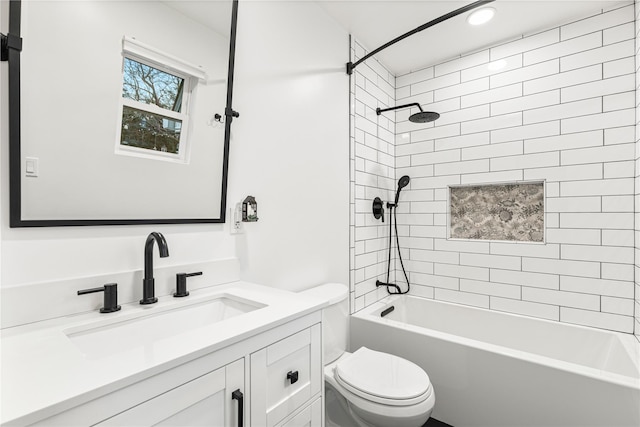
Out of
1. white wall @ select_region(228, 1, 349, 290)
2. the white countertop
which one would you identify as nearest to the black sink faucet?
the white countertop

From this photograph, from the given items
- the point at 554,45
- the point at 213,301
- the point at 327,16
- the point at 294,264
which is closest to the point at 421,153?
the point at 554,45

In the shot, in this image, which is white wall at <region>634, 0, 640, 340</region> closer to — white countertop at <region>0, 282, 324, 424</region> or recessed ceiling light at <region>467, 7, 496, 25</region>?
recessed ceiling light at <region>467, 7, 496, 25</region>

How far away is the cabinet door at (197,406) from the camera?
2.05 ft

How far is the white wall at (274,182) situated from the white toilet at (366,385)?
1.05 ft

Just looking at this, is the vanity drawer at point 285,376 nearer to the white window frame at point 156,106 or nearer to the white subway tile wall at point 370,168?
the white window frame at point 156,106

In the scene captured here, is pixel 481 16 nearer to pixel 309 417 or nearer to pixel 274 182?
pixel 274 182

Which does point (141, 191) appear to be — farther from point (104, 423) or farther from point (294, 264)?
point (294, 264)

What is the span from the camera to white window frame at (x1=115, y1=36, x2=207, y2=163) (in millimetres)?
1065

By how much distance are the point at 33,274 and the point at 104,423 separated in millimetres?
587

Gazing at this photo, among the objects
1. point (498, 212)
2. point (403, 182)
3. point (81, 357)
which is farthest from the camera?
point (403, 182)

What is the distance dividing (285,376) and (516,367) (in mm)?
1327

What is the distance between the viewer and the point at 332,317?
5.82ft

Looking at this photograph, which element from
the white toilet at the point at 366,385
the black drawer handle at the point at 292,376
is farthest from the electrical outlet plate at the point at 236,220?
the black drawer handle at the point at 292,376

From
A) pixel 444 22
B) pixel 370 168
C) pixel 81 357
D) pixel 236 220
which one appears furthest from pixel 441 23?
pixel 81 357
